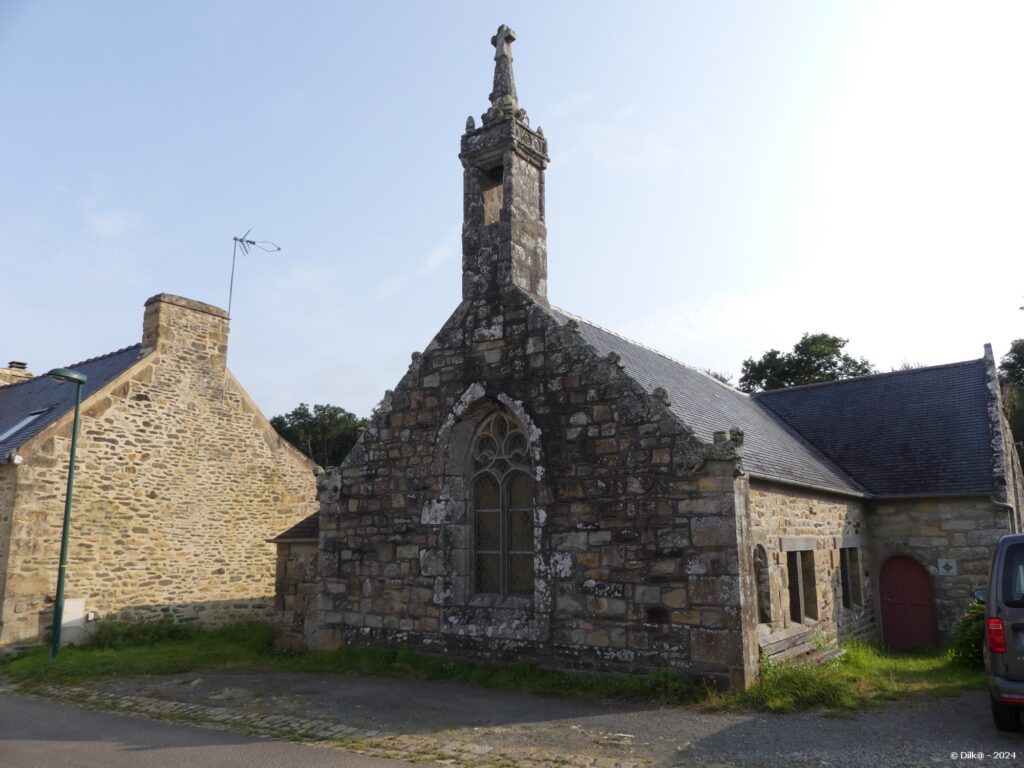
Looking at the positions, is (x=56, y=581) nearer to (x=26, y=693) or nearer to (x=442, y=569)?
(x=26, y=693)

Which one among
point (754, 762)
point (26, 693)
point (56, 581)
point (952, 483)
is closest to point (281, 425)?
point (56, 581)

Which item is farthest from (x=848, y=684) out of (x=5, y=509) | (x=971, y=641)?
(x=5, y=509)

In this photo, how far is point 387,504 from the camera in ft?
40.5

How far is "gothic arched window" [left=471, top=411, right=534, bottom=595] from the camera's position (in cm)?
1120

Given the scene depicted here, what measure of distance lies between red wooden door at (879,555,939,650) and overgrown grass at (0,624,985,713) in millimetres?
789

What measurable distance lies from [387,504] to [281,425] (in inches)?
1251

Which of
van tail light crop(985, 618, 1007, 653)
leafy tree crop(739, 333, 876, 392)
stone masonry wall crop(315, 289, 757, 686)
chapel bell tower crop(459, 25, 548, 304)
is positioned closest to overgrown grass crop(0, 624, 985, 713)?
stone masonry wall crop(315, 289, 757, 686)

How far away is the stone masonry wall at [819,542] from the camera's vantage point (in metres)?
11.3

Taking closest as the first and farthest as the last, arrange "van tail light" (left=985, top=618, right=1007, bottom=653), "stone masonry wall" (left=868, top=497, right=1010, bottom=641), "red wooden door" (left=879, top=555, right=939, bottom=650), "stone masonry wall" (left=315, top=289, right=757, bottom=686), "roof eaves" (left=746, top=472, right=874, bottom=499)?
"van tail light" (left=985, top=618, right=1007, bottom=653) < "stone masonry wall" (left=315, top=289, right=757, bottom=686) < "roof eaves" (left=746, top=472, right=874, bottom=499) < "stone masonry wall" (left=868, top=497, right=1010, bottom=641) < "red wooden door" (left=879, top=555, right=939, bottom=650)

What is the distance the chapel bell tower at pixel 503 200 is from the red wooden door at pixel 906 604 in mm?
9443

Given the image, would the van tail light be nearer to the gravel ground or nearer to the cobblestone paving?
the gravel ground

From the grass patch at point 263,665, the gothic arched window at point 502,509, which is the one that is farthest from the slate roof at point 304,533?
the gothic arched window at point 502,509

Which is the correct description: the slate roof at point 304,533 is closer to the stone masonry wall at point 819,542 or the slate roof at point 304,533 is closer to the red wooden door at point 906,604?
the stone masonry wall at point 819,542

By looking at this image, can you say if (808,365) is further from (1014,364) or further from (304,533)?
(304,533)
